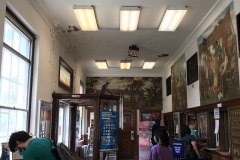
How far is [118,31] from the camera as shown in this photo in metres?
7.66

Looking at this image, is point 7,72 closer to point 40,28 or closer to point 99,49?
point 40,28

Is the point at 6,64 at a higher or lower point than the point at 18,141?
higher

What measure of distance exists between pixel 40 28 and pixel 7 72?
171cm

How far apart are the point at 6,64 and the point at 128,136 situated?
1052cm

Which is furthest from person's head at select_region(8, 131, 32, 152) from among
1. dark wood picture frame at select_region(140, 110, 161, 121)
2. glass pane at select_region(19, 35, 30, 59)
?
dark wood picture frame at select_region(140, 110, 161, 121)

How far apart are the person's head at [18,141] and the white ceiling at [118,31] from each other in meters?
3.21

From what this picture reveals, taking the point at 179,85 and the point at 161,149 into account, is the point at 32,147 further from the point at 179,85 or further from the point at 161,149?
the point at 179,85

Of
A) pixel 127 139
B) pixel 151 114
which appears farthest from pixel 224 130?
pixel 127 139

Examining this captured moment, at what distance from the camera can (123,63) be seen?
37.3ft

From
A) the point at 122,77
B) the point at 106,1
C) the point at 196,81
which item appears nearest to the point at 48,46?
the point at 106,1

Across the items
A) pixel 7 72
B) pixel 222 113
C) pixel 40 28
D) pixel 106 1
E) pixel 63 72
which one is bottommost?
pixel 222 113

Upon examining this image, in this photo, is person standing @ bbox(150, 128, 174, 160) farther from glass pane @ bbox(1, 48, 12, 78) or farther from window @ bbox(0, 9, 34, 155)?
glass pane @ bbox(1, 48, 12, 78)

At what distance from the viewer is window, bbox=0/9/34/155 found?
459 centimetres

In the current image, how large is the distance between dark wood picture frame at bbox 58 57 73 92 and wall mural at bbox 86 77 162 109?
4.33 metres
